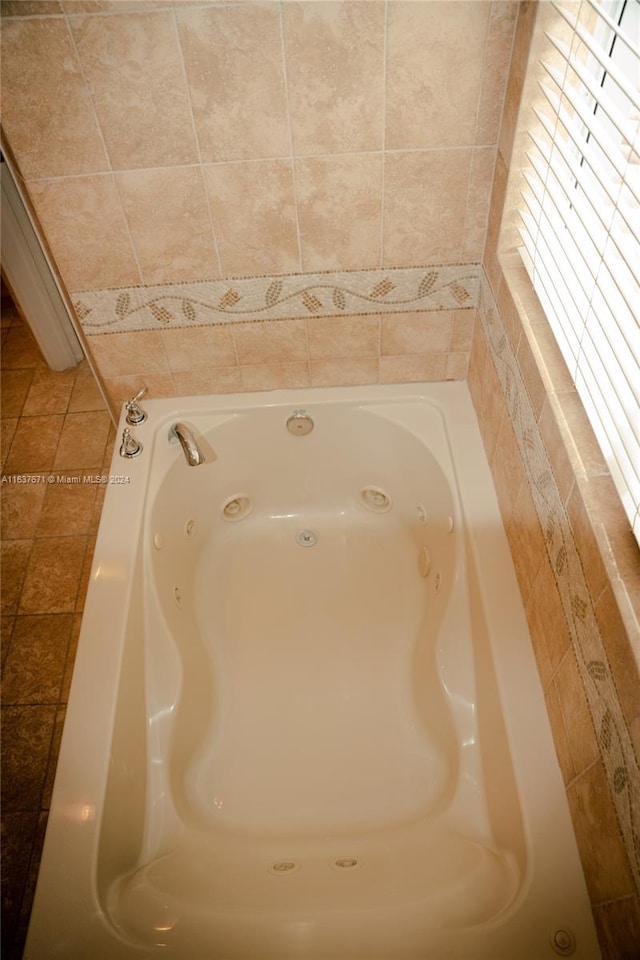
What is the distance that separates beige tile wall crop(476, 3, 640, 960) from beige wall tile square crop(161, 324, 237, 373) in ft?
2.42

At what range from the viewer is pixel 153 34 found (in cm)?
129

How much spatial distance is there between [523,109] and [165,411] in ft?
4.03

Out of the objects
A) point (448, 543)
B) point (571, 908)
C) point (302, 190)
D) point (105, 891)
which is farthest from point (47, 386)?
point (571, 908)

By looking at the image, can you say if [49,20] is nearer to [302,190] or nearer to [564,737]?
[302,190]

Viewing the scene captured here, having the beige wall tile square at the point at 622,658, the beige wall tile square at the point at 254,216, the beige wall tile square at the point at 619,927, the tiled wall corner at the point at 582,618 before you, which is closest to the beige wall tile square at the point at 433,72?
the beige wall tile square at the point at 254,216

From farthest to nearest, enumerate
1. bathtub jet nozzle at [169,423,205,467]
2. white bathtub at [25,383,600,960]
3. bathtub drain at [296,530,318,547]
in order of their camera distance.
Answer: bathtub drain at [296,530,318,547] → bathtub jet nozzle at [169,423,205,467] → white bathtub at [25,383,600,960]

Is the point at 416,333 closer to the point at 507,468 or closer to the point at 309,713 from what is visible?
the point at 507,468

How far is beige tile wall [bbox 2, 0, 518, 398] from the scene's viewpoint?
4.24 feet

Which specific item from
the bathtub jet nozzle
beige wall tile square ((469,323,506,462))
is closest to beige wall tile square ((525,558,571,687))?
beige wall tile square ((469,323,506,462))

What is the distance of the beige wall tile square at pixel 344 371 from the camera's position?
1.93 metres

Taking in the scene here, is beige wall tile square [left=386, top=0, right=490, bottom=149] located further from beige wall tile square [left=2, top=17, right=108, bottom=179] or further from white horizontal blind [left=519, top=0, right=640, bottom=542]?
beige wall tile square [left=2, top=17, right=108, bottom=179]

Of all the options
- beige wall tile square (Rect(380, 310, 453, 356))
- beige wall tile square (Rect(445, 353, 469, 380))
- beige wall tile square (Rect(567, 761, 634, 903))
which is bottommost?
beige wall tile square (Rect(567, 761, 634, 903))

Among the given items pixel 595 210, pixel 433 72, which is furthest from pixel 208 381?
pixel 595 210

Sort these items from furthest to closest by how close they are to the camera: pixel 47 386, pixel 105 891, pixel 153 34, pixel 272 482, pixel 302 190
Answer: pixel 47 386
pixel 272 482
pixel 302 190
pixel 153 34
pixel 105 891
